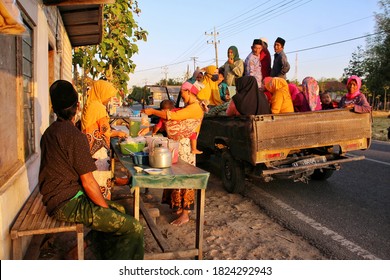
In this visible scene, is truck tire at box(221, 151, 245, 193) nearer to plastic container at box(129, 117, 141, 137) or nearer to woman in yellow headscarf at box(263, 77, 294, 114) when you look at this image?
woman in yellow headscarf at box(263, 77, 294, 114)

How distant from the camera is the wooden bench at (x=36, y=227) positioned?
2.88 meters

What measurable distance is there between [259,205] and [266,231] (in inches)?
43.3

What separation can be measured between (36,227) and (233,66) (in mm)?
6590

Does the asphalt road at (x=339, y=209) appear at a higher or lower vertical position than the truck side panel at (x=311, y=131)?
lower

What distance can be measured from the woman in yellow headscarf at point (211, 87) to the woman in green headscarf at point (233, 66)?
1.10m

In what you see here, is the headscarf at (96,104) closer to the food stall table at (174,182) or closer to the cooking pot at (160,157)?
the food stall table at (174,182)

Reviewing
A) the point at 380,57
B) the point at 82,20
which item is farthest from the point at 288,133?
the point at 380,57

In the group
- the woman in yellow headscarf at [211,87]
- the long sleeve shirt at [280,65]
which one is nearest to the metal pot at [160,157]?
the woman in yellow headscarf at [211,87]

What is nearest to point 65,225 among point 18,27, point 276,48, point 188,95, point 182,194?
point 18,27

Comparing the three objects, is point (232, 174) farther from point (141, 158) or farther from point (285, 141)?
point (141, 158)

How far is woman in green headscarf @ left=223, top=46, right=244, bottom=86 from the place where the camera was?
28.1 ft

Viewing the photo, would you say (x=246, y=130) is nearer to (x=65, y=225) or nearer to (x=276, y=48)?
(x=65, y=225)

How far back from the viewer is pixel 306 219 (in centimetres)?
488

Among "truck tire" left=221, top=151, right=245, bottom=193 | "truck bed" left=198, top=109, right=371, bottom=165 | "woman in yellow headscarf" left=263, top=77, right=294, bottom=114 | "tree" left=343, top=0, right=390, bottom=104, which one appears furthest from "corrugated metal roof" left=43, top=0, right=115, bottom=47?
"tree" left=343, top=0, right=390, bottom=104
